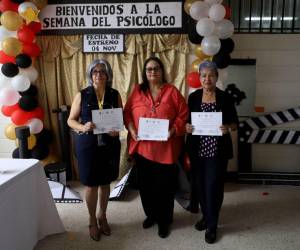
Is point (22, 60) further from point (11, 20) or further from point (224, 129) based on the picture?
point (224, 129)

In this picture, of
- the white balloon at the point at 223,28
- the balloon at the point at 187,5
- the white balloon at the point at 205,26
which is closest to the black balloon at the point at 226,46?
the white balloon at the point at 223,28

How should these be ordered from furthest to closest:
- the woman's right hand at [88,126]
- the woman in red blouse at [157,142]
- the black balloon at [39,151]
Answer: the black balloon at [39,151] → the woman in red blouse at [157,142] → the woman's right hand at [88,126]

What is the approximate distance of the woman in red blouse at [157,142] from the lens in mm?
2387

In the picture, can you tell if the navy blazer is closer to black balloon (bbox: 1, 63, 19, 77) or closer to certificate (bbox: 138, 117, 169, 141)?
certificate (bbox: 138, 117, 169, 141)

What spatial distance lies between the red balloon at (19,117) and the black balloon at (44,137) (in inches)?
10.0

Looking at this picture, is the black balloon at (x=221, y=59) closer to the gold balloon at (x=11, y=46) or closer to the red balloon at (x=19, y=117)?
the gold balloon at (x=11, y=46)

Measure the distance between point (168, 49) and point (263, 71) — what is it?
3.80 feet

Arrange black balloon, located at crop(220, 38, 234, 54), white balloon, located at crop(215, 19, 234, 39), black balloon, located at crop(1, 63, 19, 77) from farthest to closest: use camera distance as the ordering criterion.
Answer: black balloon, located at crop(1, 63, 19, 77)
black balloon, located at crop(220, 38, 234, 54)
white balloon, located at crop(215, 19, 234, 39)

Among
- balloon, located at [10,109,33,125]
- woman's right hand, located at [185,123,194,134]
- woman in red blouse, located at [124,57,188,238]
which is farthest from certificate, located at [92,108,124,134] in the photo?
balloon, located at [10,109,33,125]

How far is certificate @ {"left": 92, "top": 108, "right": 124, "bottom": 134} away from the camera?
7.54 ft

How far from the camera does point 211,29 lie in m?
3.14

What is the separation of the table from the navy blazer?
3.76 ft

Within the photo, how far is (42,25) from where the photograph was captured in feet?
12.4

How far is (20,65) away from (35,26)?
465 mm
